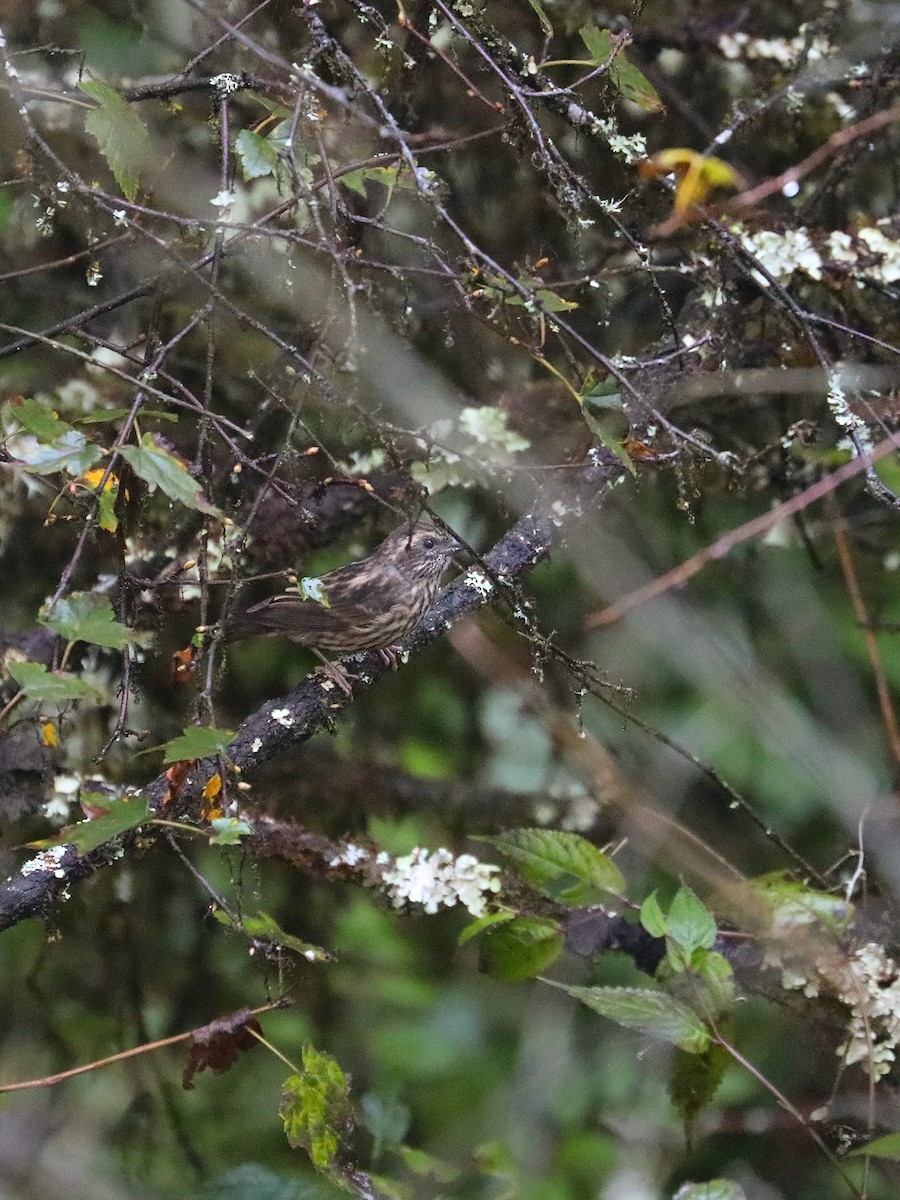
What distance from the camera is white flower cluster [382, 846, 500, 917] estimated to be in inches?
131

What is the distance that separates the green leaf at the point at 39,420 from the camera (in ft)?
6.23

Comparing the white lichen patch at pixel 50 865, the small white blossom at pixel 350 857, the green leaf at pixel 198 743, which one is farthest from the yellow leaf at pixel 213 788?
the small white blossom at pixel 350 857

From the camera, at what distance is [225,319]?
3541 millimetres

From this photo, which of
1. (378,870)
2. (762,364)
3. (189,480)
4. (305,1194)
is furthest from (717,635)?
(189,480)

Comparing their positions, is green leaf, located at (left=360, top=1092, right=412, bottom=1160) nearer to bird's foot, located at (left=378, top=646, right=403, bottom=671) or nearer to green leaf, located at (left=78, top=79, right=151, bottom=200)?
bird's foot, located at (left=378, top=646, right=403, bottom=671)

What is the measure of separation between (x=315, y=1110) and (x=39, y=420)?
1.54 metres

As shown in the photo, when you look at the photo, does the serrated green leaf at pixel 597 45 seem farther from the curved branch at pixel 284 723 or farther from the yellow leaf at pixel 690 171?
the curved branch at pixel 284 723

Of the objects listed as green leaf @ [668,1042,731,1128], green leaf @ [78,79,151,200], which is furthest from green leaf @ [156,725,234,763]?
green leaf @ [668,1042,731,1128]

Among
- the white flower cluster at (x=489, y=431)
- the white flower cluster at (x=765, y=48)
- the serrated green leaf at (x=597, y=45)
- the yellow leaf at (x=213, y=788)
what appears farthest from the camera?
the white flower cluster at (x=765, y=48)

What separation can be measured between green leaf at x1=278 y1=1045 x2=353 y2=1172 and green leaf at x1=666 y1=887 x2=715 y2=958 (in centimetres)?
81

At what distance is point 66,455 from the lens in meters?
1.87

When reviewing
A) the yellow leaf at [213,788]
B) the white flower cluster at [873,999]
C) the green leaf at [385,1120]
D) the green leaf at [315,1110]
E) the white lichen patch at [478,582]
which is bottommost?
the green leaf at [385,1120]

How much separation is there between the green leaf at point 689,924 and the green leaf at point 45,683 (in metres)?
1.42

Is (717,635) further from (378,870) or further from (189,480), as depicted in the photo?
(189,480)
